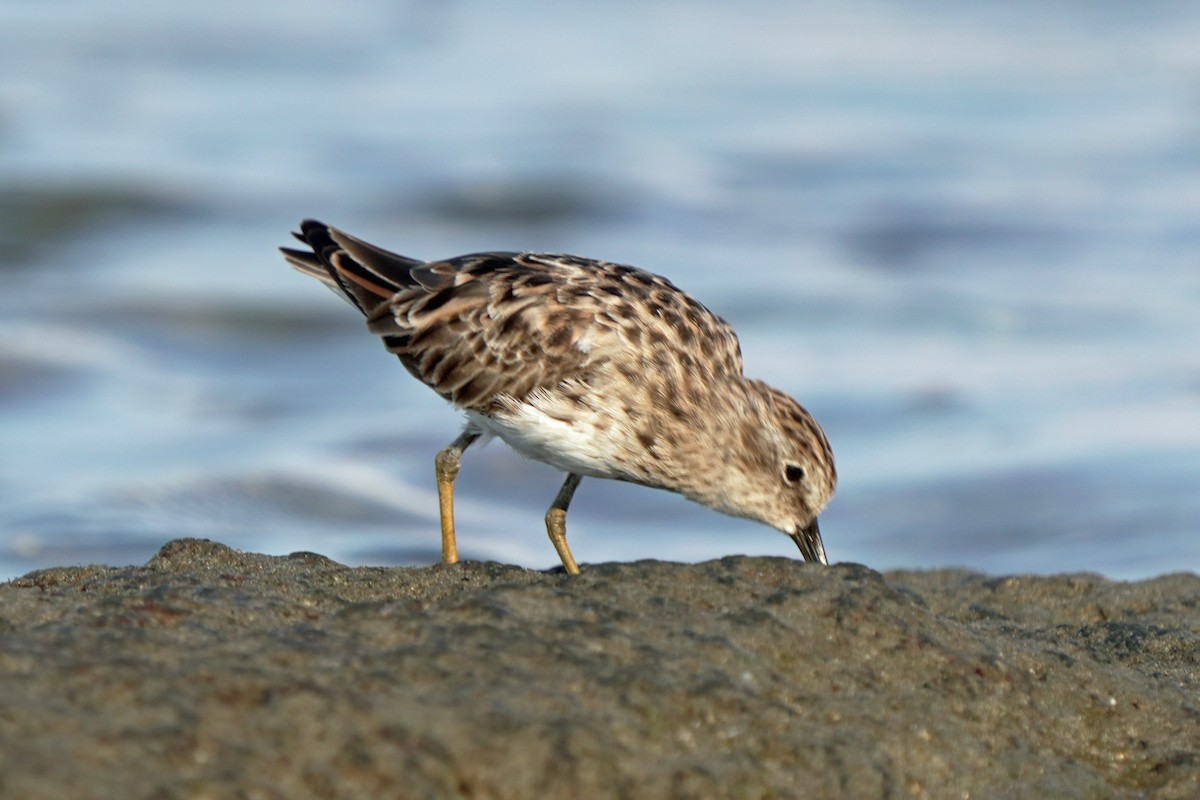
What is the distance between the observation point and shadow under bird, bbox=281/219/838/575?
711cm

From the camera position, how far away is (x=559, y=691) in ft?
13.9

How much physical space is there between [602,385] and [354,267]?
1.67 metres

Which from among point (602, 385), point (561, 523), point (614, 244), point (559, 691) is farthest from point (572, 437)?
point (614, 244)

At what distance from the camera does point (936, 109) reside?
71.0 feet

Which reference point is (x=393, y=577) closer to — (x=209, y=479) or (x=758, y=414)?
(x=758, y=414)

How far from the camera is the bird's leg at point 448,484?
7.33 m

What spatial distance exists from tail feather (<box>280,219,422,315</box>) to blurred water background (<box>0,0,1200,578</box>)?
2.69m

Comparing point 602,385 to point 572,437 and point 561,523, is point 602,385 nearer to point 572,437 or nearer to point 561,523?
point 572,437

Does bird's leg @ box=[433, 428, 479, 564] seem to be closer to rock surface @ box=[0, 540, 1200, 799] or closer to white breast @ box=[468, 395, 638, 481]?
white breast @ box=[468, 395, 638, 481]

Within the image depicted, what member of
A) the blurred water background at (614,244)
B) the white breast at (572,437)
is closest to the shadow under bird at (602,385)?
the white breast at (572,437)

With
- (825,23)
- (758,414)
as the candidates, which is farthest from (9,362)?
(825,23)

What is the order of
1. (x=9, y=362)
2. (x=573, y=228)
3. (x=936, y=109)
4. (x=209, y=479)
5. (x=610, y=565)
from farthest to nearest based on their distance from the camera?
1. (x=936, y=109)
2. (x=573, y=228)
3. (x=9, y=362)
4. (x=209, y=479)
5. (x=610, y=565)

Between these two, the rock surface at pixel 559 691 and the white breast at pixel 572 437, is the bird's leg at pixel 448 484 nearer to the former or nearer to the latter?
the white breast at pixel 572 437

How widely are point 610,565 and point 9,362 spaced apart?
10.0m
